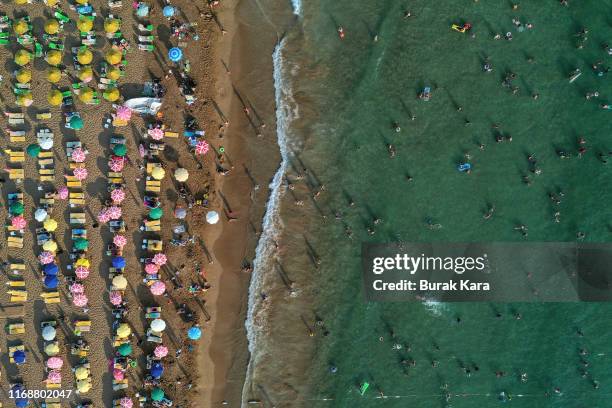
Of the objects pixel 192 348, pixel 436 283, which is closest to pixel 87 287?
pixel 192 348

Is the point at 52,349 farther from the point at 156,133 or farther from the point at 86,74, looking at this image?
the point at 86,74

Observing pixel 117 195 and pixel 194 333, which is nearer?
pixel 117 195

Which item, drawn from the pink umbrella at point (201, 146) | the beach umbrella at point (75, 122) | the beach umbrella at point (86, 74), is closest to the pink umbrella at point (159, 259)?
the pink umbrella at point (201, 146)

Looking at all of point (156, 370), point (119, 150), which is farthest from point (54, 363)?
point (119, 150)

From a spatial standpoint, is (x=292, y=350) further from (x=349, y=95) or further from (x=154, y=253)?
(x=349, y=95)

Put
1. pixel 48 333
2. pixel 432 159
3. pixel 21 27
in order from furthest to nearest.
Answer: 1. pixel 432 159
2. pixel 48 333
3. pixel 21 27

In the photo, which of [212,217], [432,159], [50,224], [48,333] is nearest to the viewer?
[50,224]

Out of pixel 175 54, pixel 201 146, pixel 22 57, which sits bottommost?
pixel 201 146
